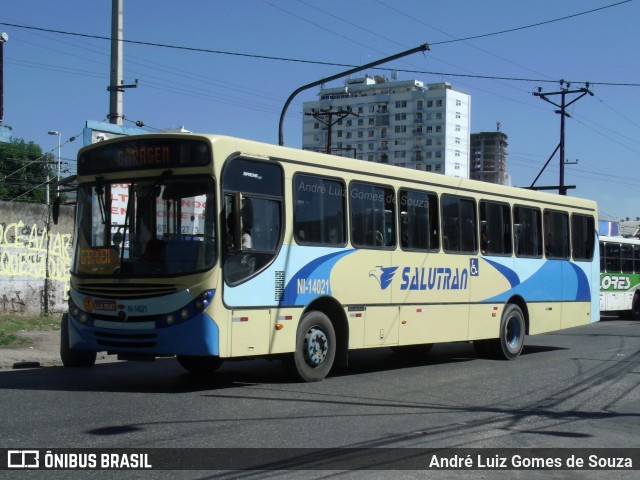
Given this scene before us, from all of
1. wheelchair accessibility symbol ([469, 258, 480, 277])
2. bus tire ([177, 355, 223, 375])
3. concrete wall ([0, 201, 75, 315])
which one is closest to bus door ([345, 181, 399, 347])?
bus tire ([177, 355, 223, 375])

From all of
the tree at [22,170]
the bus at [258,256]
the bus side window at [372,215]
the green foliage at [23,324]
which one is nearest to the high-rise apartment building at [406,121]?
the tree at [22,170]

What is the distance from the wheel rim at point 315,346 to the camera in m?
12.0

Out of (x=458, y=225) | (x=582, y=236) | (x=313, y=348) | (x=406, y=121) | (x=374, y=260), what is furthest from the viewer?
(x=406, y=121)

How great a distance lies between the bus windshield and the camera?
34.5 ft

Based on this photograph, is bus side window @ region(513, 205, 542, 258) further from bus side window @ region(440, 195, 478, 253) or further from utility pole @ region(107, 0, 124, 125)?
utility pole @ region(107, 0, 124, 125)

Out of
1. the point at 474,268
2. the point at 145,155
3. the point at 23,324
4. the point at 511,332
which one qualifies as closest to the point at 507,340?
the point at 511,332

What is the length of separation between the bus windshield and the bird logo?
11.3ft

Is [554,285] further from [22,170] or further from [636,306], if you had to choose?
[22,170]

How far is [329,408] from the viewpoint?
9.77 metres

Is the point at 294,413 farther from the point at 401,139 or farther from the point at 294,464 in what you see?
the point at 401,139

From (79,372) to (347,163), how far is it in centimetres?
521

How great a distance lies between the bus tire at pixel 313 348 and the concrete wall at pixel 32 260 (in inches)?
444

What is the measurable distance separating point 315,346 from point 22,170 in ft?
217

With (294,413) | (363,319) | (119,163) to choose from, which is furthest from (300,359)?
(119,163)
